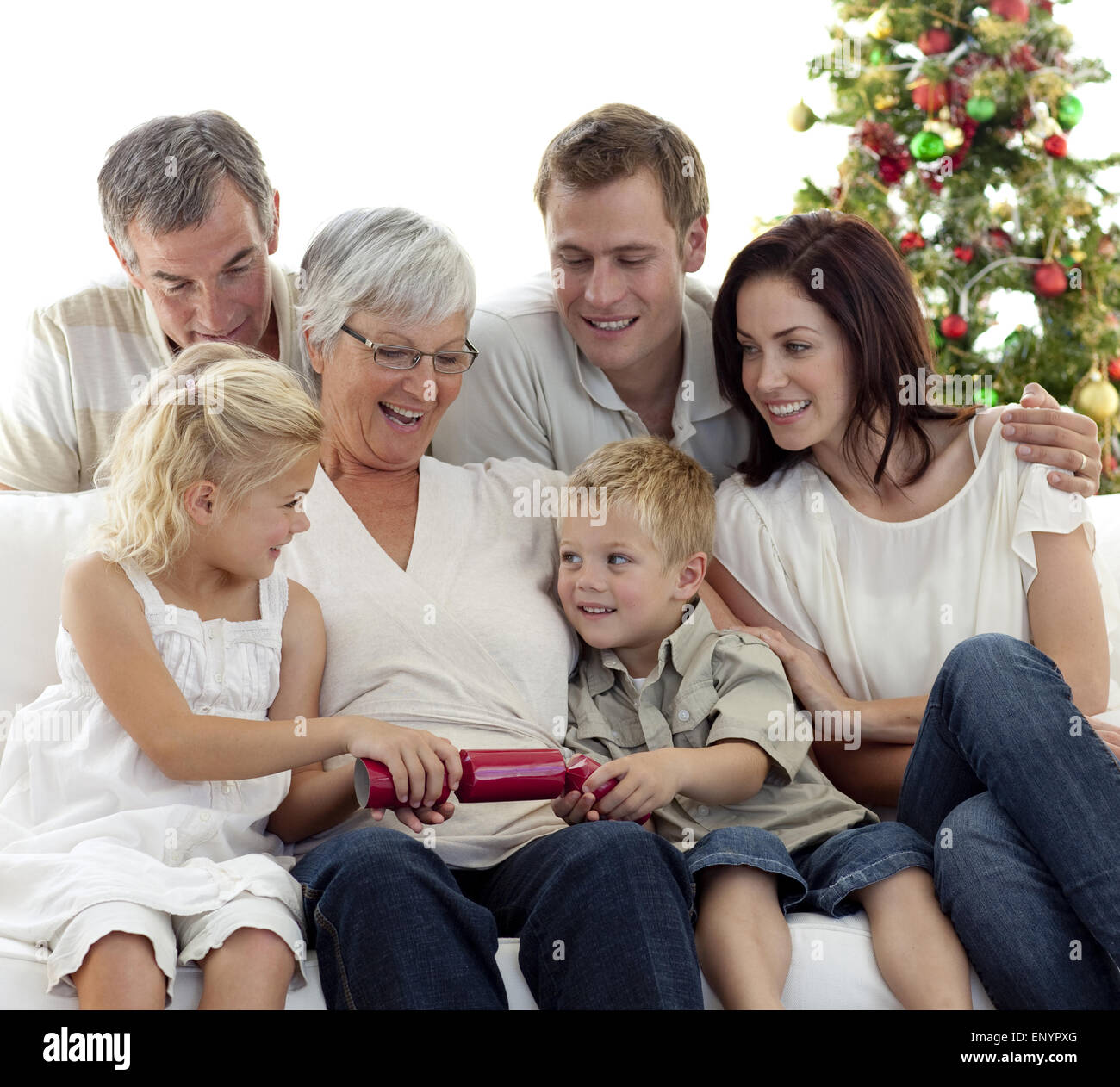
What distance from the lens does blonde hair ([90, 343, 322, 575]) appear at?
4.82 ft

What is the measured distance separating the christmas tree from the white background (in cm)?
20

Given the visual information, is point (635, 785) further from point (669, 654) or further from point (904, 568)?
point (904, 568)

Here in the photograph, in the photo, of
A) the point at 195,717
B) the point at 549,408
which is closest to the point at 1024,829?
the point at 195,717

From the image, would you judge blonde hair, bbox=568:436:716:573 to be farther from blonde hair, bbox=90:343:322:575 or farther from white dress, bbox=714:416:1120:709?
blonde hair, bbox=90:343:322:575

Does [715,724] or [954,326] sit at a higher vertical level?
[954,326]

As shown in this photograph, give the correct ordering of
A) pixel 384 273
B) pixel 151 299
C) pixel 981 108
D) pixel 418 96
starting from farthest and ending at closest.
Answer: pixel 418 96 → pixel 981 108 → pixel 151 299 → pixel 384 273

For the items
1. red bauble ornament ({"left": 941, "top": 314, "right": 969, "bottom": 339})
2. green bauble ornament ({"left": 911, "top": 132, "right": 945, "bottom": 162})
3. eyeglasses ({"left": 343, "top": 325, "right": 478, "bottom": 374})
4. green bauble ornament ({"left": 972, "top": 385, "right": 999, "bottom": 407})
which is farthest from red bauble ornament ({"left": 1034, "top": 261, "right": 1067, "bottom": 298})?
eyeglasses ({"left": 343, "top": 325, "right": 478, "bottom": 374})

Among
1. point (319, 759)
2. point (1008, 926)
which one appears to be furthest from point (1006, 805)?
point (319, 759)

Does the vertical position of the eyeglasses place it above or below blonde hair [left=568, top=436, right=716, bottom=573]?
above

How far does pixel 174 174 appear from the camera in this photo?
6.38 ft

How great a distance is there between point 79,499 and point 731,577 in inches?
39.6

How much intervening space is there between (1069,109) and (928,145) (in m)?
0.40

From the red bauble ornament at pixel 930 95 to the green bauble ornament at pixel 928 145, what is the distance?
0.28ft

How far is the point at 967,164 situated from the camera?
3.53 metres
